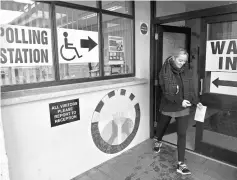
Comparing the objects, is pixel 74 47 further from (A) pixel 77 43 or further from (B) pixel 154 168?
(B) pixel 154 168

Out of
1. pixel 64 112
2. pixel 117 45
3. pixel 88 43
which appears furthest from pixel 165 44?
pixel 64 112

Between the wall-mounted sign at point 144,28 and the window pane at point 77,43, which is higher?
the wall-mounted sign at point 144,28

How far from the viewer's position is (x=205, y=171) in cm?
230

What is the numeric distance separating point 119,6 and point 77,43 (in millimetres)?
914

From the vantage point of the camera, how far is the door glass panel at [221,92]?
7.29 feet

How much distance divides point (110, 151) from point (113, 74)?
1.06 metres

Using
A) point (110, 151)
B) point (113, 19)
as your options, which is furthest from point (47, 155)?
point (113, 19)

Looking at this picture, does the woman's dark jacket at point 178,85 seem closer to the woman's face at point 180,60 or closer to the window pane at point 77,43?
the woman's face at point 180,60

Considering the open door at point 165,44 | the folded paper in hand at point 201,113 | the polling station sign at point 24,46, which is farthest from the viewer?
the open door at point 165,44

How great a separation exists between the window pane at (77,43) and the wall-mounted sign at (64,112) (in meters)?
0.31

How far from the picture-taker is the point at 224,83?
2.29 metres

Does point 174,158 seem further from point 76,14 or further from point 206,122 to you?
point 76,14

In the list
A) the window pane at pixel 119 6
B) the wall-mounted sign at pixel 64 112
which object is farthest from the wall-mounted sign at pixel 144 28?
the wall-mounted sign at pixel 64 112

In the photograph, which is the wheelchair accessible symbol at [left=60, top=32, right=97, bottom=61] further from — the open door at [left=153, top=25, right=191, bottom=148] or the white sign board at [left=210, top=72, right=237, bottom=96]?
the white sign board at [left=210, top=72, right=237, bottom=96]
